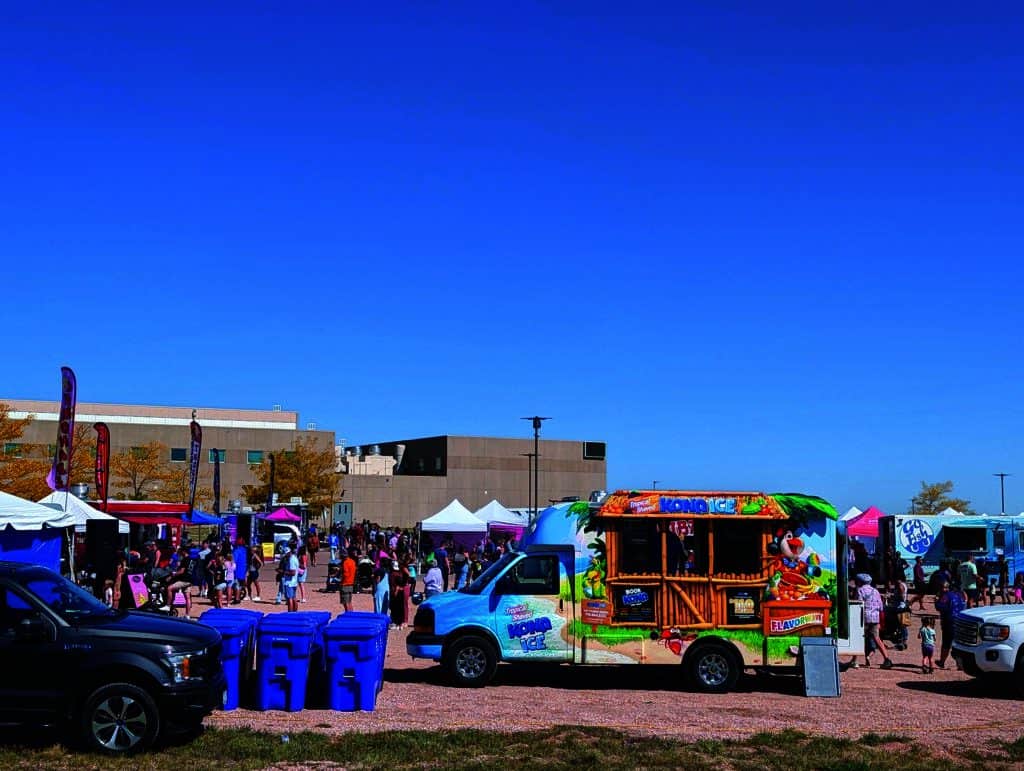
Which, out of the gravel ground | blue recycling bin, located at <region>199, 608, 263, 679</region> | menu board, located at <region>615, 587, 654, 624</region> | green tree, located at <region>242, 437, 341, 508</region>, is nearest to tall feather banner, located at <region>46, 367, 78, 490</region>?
the gravel ground

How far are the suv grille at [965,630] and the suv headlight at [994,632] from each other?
0.46ft

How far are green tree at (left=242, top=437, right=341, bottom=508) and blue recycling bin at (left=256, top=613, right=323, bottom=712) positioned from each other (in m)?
62.6

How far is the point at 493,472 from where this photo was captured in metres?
102

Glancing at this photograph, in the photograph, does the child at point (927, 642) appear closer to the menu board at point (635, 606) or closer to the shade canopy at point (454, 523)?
the menu board at point (635, 606)

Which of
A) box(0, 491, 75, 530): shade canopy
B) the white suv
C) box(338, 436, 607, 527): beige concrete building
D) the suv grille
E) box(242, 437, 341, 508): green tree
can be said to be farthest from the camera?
box(338, 436, 607, 527): beige concrete building

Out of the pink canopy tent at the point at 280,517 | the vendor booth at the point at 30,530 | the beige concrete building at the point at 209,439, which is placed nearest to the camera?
the vendor booth at the point at 30,530

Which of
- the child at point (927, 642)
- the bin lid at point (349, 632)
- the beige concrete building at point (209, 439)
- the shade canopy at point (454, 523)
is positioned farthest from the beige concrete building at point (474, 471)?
the bin lid at point (349, 632)

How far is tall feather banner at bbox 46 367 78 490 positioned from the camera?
2342cm

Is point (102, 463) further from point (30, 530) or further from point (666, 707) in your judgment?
point (666, 707)

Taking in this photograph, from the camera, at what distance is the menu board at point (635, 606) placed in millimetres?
14984

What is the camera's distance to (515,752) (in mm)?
10789

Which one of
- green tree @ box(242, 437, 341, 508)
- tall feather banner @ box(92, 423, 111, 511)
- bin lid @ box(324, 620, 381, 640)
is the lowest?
bin lid @ box(324, 620, 381, 640)

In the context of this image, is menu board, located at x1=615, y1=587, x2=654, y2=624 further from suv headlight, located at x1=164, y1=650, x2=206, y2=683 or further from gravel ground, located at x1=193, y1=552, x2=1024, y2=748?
suv headlight, located at x1=164, y1=650, x2=206, y2=683

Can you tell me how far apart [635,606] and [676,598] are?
0.54 metres
